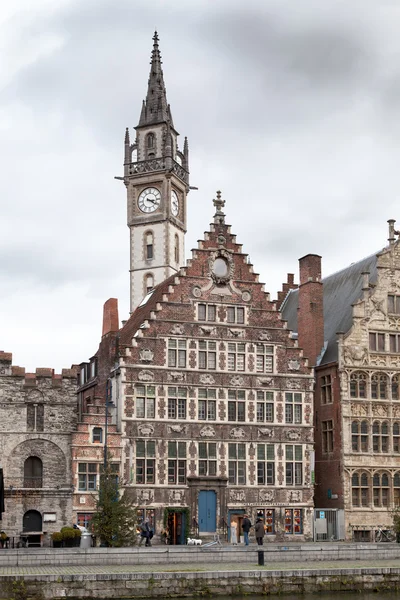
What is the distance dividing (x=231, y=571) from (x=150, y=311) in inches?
939

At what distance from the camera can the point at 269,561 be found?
1448 inches

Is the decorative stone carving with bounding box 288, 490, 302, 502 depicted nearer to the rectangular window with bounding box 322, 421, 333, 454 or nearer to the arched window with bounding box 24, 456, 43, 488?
the rectangular window with bounding box 322, 421, 333, 454

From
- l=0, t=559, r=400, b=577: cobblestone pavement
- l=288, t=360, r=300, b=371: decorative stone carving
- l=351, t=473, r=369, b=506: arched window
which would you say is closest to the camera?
l=0, t=559, r=400, b=577: cobblestone pavement

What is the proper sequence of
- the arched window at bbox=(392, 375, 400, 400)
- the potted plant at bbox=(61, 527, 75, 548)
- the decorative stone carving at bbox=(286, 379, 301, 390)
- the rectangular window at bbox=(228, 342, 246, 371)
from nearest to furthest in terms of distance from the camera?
the potted plant at bbox=(61, 527, 75, 548) < the rectangular window at bbox=(228, 342, 246, 371) < the decorative stone carving at bbox=(286, 379, 301, 390) < the arched window at bbox=(392, 375, 400, 400)

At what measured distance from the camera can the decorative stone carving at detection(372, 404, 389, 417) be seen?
56.3m

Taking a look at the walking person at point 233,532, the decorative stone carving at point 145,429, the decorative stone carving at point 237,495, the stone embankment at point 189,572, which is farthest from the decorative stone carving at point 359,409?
the stone embankment at point 189,572

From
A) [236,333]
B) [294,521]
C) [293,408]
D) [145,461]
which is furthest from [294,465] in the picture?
[145,461]

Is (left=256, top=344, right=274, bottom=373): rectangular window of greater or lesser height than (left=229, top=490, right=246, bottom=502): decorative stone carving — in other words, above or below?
above

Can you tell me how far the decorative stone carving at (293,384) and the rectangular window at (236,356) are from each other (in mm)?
2703

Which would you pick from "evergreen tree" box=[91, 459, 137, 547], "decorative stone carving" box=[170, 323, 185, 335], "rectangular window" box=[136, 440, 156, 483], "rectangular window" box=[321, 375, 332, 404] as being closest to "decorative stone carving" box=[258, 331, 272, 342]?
"rectangular window" box=[321, 375, 332, 404]

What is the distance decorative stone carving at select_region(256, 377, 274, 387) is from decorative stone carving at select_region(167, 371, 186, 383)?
428 cm

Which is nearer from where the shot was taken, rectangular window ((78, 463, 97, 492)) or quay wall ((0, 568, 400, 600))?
quay wall ((0, 568, 400, 600))

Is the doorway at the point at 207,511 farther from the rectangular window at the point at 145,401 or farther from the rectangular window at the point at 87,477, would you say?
the rectangular window at the point at 87,477

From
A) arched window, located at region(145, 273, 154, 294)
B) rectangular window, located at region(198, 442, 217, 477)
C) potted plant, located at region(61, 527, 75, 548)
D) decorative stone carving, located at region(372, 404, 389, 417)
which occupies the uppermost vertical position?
arched window, located at region(145, 273, 154, 294)
